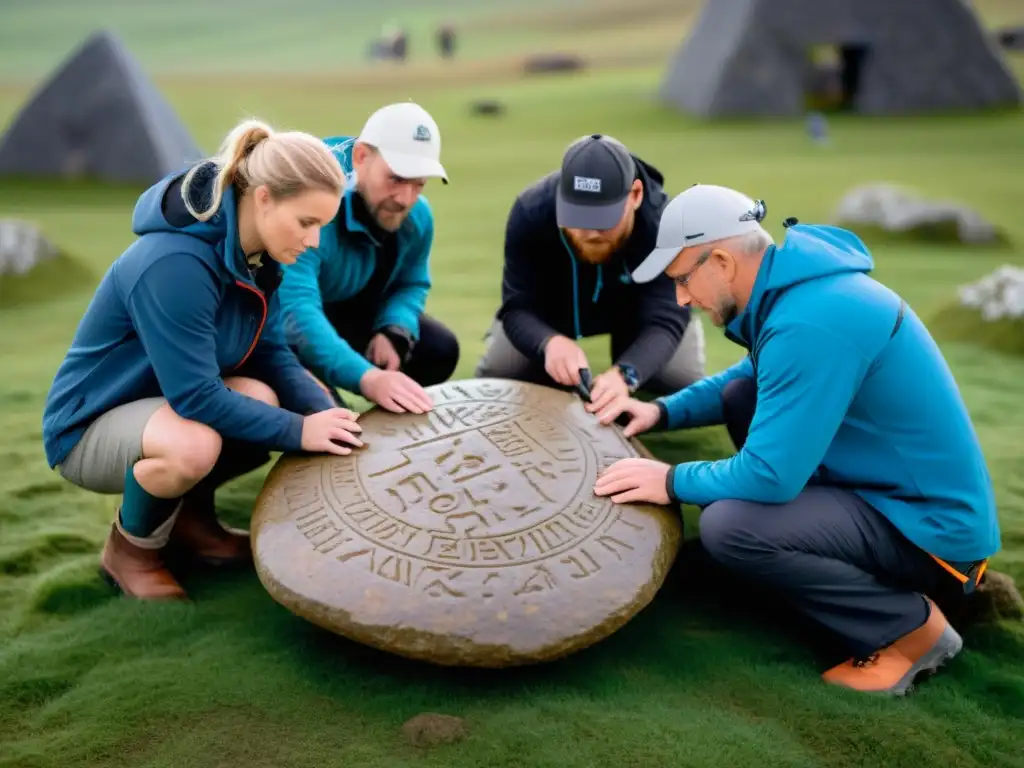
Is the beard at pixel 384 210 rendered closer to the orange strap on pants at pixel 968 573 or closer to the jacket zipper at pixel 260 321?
the jacket zipper at pixel 260 321

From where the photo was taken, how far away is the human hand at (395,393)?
286cm

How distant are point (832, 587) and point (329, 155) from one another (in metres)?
1.68

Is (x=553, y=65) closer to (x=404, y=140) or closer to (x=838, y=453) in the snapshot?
(x=404, y=140)

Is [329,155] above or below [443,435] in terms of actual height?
above

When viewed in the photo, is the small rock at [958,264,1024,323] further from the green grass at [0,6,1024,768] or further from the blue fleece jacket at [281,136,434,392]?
the blue fleece jacket at [281,136,434,392]

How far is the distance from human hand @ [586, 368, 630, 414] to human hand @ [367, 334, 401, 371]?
81 centimetres

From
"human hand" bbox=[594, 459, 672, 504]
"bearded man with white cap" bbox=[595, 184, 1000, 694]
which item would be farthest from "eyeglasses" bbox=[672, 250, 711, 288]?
"human hand" bbox=[594, 459, 672, 504]

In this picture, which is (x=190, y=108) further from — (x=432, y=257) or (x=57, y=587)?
(x=57, y=587)

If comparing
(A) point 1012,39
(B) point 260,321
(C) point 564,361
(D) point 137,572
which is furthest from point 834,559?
(A) point 1012,39

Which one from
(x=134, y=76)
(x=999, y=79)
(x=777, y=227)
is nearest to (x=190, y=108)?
(x=134, y=76)

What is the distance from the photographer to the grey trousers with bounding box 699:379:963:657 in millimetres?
2297

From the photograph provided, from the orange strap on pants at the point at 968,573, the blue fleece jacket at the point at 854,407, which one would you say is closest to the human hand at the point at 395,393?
the blue fleece jacket at the point at 854,407

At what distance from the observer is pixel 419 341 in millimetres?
3752

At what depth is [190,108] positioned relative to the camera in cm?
1410
